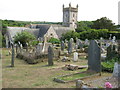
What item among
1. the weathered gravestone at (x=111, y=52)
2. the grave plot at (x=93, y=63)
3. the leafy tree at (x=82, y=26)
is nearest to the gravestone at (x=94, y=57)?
the grave plot at (x=93, y=63)

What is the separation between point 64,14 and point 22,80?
5998cm

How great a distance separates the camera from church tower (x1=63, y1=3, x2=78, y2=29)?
6481 cm

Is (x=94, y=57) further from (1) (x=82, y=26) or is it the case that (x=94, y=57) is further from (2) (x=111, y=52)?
(1) (x=82, y=26)

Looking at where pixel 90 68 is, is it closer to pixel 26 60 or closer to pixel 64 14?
pixel 26 60

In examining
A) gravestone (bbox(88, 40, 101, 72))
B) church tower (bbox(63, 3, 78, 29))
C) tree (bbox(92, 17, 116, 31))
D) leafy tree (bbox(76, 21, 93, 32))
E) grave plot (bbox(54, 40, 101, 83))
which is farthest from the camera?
church tower (bbox(63, 3, 78, 29))

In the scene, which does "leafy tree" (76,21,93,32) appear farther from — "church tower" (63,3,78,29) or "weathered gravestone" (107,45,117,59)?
"weathered gravestone" (107,45,117,59)

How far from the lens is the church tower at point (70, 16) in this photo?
2552 inches

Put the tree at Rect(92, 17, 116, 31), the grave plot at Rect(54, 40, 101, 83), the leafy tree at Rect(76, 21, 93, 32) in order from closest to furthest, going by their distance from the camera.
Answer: the grave plot at Rect(54, 40, 101, 83) → the leafy tree at Rect(76, 21, 93, 32) → the tree at Rect(92, 17, 116, 31)

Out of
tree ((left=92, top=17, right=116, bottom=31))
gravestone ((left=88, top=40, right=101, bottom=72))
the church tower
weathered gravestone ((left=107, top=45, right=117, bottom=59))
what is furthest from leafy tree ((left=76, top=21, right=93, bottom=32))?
gravestone ((left=88, top=40, right=101, bottom=72))

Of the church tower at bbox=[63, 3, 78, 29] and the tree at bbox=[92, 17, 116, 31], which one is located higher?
the church tower at bbox=[63, 3, 78, 29]

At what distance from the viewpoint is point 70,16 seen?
65.0m

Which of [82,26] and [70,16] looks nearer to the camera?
[70,16]

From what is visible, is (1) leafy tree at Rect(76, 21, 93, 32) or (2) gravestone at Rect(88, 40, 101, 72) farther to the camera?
(1) leafy tree at Rect(76, 21, 93, 32)

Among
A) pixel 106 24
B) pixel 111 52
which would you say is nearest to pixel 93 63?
pixel 111 52
